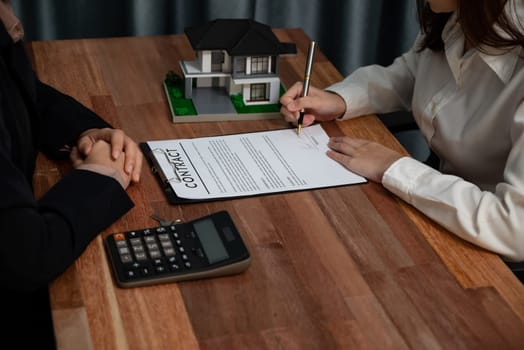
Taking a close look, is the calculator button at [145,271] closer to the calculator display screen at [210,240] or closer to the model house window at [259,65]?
the calculator display screen at [210,240]

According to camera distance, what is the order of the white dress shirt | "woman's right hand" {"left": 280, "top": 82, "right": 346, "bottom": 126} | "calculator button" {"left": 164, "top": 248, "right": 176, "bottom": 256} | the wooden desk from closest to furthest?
the wooden desk, "calculator button" {"left": 164, "top": 248, "right": 176, "bottom": 256}, the white dress shirt, "woman's right hand" {"left": 280, "top": 82, "right": 346, "bottom": 126}

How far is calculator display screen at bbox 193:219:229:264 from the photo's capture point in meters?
1.15

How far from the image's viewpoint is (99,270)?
1.14 meters

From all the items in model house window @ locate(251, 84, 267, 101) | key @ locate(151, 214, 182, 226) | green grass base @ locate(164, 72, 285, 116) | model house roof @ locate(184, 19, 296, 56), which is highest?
model house roof @ locate(184, 19, 296, 56)

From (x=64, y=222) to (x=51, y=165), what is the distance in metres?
0.31

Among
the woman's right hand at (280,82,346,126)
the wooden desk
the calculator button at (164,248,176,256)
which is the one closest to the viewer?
the wooden desk

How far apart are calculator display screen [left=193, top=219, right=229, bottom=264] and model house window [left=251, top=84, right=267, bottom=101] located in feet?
1.64

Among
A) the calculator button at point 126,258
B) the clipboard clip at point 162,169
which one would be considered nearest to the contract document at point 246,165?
the clipboard clip at point 162,169

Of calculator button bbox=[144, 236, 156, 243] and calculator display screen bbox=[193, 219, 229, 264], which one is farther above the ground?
calculator button bbox=[144, 236, 156, 243]

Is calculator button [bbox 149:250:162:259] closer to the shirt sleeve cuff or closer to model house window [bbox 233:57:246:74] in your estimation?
the shirt sleeve cuff

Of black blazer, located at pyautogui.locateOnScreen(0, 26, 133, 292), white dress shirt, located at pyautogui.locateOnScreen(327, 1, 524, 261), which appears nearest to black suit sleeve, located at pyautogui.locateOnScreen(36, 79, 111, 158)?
black blazer, located at pyautogui.locateOnScreen(0, 26, 133, 292)

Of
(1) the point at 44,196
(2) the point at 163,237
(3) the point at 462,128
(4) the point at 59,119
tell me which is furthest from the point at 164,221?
(3) the point at 462,128

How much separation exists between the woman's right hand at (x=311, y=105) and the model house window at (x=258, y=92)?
0.23 feet

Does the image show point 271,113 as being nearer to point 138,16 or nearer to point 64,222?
point 64,222
